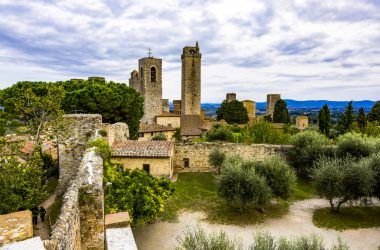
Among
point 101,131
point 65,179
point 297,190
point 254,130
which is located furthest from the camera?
point 254,130

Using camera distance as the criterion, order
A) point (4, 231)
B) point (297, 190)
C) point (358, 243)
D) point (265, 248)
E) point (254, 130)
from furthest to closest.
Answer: point (254, 130) → point (297, 190) → point (358, 243) → point (265, 248) → point (4, 231)

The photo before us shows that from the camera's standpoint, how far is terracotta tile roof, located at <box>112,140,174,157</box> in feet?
67.0

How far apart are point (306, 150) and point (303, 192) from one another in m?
4.63

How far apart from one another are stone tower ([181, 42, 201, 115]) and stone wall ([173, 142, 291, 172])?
44.7 m

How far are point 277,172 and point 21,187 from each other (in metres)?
13.1

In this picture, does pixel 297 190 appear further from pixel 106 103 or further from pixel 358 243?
pixel 106 103

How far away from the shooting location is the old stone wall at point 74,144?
15133mm

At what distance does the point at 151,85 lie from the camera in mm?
58188

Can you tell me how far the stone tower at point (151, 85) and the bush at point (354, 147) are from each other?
4050 centimetres

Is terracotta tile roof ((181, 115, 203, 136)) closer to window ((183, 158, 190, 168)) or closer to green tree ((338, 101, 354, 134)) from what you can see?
green tree ((338, 101, 354, 134))

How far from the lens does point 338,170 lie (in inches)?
631

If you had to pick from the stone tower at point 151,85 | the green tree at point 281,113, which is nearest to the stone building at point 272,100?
the green tree at point 281,113

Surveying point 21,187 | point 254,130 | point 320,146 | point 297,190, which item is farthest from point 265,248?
point 254,130

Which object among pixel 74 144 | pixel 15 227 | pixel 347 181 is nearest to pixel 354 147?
pixel 347 181
